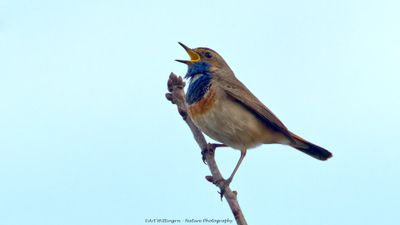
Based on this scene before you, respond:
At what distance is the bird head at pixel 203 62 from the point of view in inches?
424

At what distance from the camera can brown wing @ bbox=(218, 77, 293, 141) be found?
10172mm

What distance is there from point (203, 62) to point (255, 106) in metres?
1.29

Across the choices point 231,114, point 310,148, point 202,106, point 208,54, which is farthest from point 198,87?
point 310,148

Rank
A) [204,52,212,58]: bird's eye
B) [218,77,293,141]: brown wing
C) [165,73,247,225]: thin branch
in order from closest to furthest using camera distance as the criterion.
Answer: [165,73,247,225]: thin branch < [218,77,293,141]: brown wing < [204,52,212,58]: bird's eye

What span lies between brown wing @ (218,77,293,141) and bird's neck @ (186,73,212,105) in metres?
0.23

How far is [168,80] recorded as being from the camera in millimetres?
8430

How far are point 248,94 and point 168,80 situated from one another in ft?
8.11

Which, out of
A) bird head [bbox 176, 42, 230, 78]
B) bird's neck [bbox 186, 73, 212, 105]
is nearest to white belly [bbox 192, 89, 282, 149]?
bird's neck [bbox 186, 73, 212, 105]

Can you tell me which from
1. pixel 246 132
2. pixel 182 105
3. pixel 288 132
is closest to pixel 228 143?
pixel 246 132

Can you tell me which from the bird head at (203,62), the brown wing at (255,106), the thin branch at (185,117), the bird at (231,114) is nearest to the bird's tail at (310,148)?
the bird at (231,114)

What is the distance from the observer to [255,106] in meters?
10.3

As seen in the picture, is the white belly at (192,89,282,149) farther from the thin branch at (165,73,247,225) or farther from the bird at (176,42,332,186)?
the thin branch at (165,73,247,225)

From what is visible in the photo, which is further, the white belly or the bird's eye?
the bird's eye

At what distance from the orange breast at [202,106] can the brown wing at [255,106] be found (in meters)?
0.41
